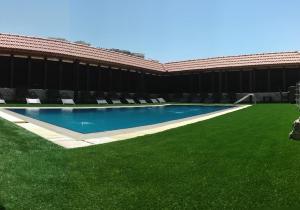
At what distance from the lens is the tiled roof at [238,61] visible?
35.2 meters

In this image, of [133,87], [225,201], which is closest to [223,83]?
[133,87]

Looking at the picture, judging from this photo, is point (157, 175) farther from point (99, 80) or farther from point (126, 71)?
point (126, 71)

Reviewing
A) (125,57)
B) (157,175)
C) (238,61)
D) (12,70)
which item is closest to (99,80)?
(125,57)

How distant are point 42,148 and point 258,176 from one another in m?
4.58

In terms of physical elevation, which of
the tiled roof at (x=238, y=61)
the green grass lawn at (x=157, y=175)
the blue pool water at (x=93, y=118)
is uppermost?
the tiled roof at (x=238, y=61)

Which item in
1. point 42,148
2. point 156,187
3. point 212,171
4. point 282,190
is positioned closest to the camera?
point 282,190

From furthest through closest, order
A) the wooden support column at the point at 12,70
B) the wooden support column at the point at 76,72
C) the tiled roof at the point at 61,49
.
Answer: the wooden support column at the point at 76,72, the wooden support column at the point at 12,70, the tiled roof at the point at 61,49

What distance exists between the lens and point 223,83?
129ft

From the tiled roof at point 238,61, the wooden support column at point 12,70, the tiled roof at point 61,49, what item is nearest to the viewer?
the tiled roof at point 61,49

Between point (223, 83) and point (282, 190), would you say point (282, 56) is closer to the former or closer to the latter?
point (223, 83)

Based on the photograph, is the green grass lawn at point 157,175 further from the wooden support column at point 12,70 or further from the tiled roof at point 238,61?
the tiled roof at point 238,61

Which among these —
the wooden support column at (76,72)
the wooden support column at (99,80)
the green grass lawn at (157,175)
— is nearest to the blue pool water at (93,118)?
the green grass lawn at (157,175)

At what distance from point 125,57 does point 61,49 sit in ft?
27.3

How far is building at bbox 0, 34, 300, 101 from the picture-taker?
29828 mm
